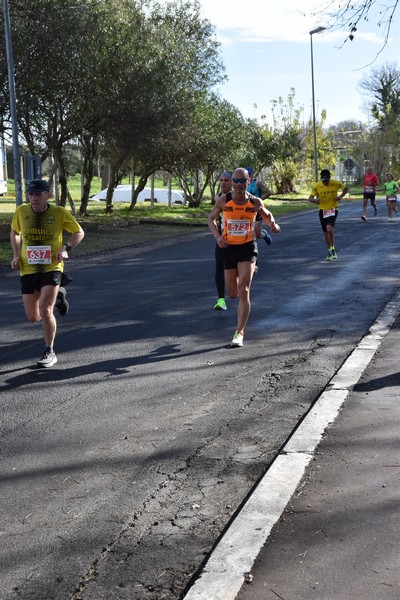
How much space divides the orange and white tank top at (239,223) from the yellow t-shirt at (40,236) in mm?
1674

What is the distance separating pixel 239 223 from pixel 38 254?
211 cm

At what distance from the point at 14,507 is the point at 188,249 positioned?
59.6 ft

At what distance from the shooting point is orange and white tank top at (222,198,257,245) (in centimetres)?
921

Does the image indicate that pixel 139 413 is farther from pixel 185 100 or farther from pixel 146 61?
pixel 185 100

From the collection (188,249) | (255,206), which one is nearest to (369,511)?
(255,206)

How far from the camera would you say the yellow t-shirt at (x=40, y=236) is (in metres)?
8.27

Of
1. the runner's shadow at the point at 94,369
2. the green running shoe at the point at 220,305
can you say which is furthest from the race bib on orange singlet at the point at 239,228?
the green running shoe at the point at 220,305

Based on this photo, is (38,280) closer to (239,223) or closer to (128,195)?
(239,223)

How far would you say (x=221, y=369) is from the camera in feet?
26.0

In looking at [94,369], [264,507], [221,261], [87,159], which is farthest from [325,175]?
[87,159]

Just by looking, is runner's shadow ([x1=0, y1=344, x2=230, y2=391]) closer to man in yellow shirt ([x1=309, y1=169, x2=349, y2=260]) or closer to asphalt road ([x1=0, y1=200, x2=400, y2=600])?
asphalt road ([x1=0, y1=200, x2=400, y2=600])

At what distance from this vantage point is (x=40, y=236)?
8.27m

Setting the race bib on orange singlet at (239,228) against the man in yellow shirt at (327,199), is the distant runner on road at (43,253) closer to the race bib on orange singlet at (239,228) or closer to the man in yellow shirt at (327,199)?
the race bib on orange singlet at (239,228)

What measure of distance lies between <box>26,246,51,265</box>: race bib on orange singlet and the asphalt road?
921 millimetres
